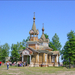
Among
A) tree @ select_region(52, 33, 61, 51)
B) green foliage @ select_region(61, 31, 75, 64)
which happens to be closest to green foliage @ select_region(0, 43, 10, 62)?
tree @ select_region(52, 33, 61, 51)

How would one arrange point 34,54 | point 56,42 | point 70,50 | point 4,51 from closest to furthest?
point 70,50, point 34,54, point 4,51, point 56,42

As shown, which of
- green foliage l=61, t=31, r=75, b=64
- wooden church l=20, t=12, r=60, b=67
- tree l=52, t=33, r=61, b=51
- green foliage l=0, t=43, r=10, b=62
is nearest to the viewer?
green foliage l=61, t=31, r=75, b=64

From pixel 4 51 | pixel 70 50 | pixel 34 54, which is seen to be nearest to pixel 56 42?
pixel 4 51

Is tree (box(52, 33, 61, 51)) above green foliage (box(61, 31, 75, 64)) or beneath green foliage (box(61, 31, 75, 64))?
above

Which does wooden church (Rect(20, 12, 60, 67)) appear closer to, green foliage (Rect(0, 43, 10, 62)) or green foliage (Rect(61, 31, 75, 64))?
green foliage (Rect(61, 31, 75, 64))

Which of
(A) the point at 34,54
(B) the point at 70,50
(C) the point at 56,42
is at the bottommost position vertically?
(A) the point at 34,54

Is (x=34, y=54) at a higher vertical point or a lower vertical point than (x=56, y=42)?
lower

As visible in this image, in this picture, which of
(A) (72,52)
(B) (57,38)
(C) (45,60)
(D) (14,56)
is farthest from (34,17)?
(B) (57,38)

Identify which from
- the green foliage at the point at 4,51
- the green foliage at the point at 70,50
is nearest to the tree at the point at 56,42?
the green foliage at the point at 4,51

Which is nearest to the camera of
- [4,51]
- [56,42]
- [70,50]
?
[70,50]

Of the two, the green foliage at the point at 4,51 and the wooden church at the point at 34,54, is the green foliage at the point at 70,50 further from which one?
the green foliage at the point at 4,51

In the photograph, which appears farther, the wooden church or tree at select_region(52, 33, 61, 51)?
tree at select_region(52, 33, 61, 51)

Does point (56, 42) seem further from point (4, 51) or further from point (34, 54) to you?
point (34, 54)

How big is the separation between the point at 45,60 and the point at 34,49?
13.9ft
